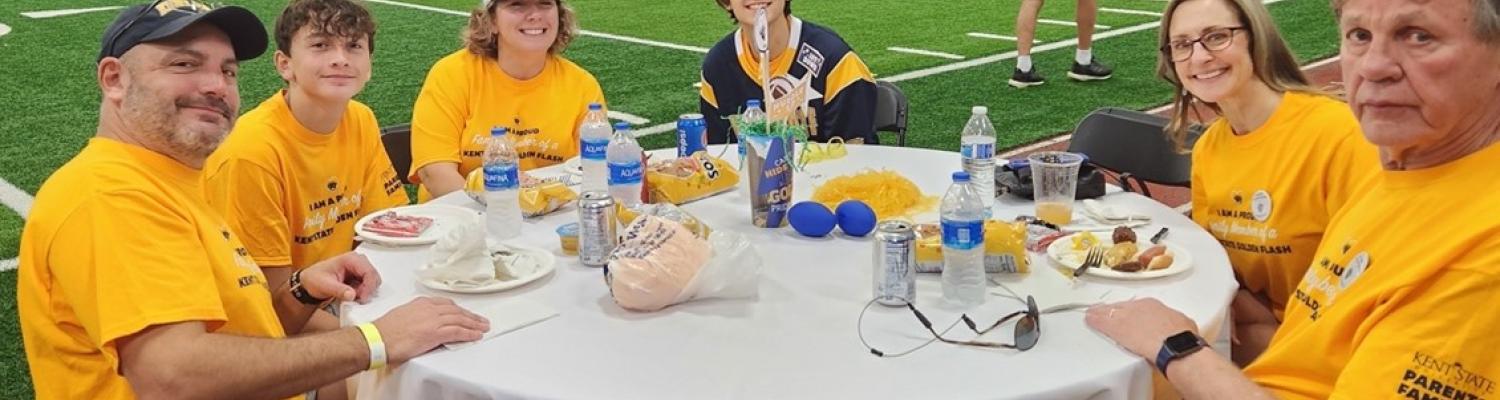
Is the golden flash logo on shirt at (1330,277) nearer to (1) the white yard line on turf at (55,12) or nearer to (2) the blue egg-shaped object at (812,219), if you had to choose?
(2) the blue egg-shaped object at (812,219)

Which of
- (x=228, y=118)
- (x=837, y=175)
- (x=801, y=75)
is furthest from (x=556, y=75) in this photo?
(x=228, y=118)

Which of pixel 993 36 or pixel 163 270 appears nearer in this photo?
pixel 163 270

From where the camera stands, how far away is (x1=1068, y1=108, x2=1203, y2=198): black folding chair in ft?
14.0

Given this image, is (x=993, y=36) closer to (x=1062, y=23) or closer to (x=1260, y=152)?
(x=1062, y=23)

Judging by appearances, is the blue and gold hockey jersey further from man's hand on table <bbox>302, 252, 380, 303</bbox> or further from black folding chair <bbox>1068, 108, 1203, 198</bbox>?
man's hand on table <bbox>302, 252, 380, 303</bbox>

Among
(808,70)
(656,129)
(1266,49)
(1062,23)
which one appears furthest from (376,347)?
(1062,23)

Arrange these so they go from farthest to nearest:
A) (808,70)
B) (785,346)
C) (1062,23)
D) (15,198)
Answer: (1062,23)
(15,198)
(808,70)
(785,346)

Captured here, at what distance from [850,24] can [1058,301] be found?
396 inches

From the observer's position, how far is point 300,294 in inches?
120

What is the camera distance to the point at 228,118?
8.73 feet

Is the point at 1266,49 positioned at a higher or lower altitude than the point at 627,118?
higher

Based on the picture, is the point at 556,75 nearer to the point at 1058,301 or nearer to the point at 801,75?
the point at 801,75

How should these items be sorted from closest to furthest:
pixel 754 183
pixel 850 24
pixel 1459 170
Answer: pixel 1459 170
pixel 754 183
pixel 850 24

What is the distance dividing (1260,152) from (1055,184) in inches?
19.4
